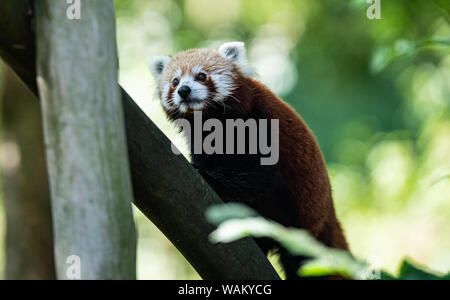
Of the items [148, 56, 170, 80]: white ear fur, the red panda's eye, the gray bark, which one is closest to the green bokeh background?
[148, 56, 170, 80]: white ear fur

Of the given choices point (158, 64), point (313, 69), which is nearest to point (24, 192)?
point (158, 64)

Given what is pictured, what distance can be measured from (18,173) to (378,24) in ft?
13.4

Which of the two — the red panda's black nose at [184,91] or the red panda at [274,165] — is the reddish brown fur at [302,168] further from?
the red panda's black nose at [184,91]

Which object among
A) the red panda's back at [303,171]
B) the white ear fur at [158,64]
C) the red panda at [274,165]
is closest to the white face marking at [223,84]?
the red panda at [274,165]

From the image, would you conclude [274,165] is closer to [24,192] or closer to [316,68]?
[24,192]

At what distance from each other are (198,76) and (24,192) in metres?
2.63

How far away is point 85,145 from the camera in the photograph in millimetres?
1515

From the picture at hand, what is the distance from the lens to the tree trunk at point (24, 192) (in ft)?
16.2

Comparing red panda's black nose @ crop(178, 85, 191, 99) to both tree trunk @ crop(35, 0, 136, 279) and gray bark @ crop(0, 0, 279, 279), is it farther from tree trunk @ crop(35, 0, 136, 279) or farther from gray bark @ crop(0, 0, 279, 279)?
tree trunk @ crop(35, 0, 136, 279)

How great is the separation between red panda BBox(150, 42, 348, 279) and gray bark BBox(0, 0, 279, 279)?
Result: 79 centimetres

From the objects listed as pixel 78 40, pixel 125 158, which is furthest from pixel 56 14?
pixel 125 158

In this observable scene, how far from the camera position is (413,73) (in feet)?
22.6
